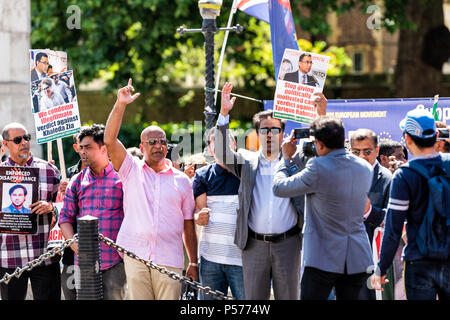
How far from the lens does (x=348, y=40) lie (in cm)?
3462

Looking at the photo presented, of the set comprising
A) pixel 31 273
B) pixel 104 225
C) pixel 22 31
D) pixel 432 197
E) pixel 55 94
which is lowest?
pixel 31 273

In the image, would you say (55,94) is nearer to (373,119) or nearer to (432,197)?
(373,119)

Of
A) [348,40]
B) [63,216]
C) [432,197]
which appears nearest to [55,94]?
[63,216]

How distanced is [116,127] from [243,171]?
3.47 ft

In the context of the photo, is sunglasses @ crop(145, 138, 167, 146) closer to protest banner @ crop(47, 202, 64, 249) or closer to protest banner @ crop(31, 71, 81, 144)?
protest banner @ crop(47, 202, 64, 249)

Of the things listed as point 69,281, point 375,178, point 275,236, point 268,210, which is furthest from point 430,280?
point 69,281

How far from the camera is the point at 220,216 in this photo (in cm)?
616

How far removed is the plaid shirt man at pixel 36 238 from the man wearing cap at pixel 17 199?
0.16m

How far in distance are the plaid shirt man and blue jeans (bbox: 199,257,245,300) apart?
53.5 inches

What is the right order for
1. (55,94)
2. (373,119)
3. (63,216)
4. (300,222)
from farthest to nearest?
(373,119), (55,94), (63,216), (300,222)

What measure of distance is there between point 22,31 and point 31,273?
5.21m

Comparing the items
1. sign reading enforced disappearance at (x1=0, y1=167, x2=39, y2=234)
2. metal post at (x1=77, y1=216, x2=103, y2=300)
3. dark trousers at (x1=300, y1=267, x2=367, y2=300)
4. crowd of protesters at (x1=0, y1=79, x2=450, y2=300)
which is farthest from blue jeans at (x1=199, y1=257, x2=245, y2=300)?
sign reading enforced disappearance at (x1=0, y1=167, x2=39, y2=234)

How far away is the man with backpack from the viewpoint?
4.79 meters

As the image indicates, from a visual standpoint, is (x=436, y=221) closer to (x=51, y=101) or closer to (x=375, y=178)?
(x=375, y=178)
